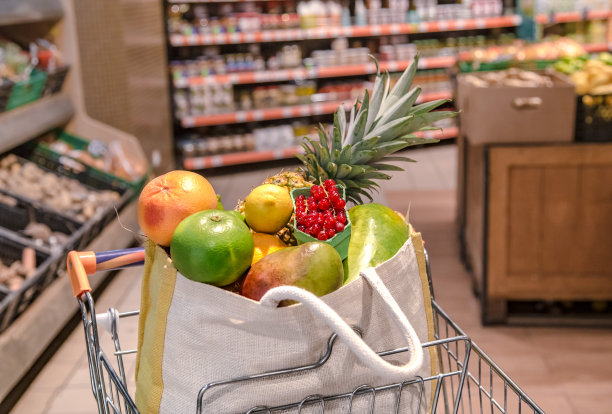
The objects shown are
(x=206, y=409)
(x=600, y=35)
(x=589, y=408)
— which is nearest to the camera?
(x=206, y=409)

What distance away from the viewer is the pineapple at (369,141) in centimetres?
126

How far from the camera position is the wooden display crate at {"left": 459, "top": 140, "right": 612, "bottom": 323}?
9.86 feet

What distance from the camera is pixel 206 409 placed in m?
0.91

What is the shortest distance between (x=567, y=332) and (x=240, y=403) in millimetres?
2584

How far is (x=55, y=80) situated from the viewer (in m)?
4.17

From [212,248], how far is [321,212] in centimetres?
21

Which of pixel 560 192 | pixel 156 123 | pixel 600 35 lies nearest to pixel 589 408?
pixel 560 192

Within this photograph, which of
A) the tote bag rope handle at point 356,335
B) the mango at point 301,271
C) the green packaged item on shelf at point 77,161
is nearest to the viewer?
the tote bag rope handle at point 356,335

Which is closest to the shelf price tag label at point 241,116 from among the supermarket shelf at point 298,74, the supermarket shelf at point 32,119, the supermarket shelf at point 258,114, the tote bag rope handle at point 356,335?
the supermarket shelf at point 258,114

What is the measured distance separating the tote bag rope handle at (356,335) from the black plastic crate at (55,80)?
3611 millimetres

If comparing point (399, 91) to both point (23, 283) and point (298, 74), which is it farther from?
point (298, 74)

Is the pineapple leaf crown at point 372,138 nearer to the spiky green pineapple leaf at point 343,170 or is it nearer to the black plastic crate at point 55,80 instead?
the spiky green pineapple leaf at point 343,170

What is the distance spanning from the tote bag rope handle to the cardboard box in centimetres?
230

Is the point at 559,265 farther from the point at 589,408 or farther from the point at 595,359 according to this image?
the point at 589,408
